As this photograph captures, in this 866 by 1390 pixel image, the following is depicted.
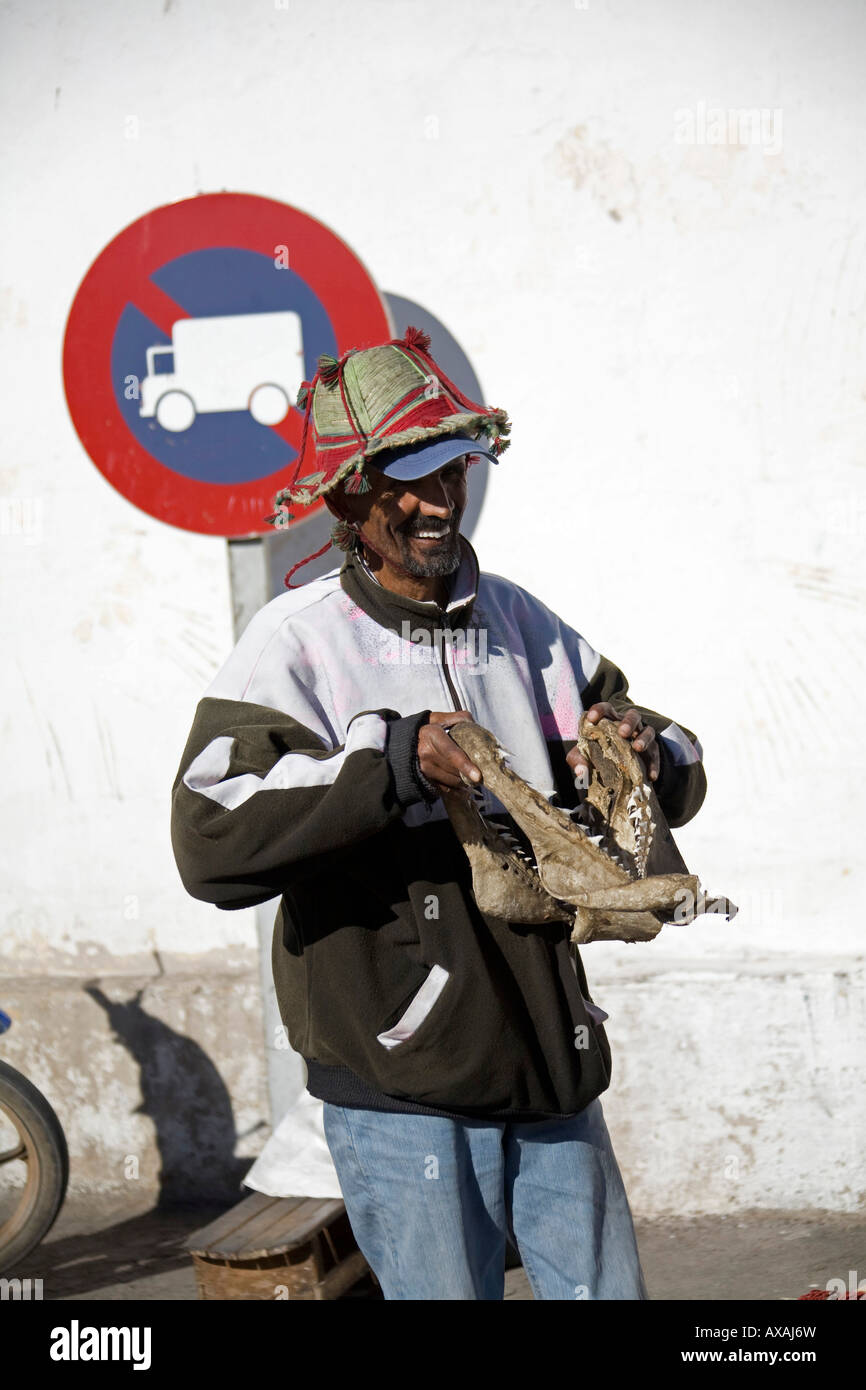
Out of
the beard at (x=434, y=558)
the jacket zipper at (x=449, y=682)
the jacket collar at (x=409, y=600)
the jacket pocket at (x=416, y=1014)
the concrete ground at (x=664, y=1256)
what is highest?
the beard at (x=434, y=558)

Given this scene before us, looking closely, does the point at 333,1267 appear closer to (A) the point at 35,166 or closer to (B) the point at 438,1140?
(B) the point at 438,1140

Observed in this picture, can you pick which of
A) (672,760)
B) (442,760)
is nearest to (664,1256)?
(672,760)

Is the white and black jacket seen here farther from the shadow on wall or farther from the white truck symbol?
the shadow on wall

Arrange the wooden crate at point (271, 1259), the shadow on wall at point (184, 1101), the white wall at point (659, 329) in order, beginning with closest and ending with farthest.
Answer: the wooden crate at point (271, 1259) < the white wall at point (659, 329) < the shadow on wall at point (184, 1101)

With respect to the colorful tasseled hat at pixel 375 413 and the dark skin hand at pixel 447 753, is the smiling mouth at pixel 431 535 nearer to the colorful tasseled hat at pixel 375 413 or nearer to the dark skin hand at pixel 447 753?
the colorful tasseled hat at pixel 375 413

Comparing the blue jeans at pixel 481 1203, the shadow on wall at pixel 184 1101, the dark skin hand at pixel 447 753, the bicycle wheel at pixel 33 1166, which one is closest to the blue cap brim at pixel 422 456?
the dark skin hand at pixel 447 753

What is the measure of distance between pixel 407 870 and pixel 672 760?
0.57 meters

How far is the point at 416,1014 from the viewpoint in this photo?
8.09 ft

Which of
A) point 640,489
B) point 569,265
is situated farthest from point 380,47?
point 640,489

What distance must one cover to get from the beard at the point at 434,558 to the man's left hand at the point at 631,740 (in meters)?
0.36

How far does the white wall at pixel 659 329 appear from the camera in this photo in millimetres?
4750

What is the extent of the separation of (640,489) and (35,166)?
231cm

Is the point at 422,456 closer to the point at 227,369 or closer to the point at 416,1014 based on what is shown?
the point at 416,1014

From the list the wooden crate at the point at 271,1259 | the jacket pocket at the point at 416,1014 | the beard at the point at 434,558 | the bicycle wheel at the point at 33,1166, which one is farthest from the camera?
the bicycle wheel at the point at 33,1166
